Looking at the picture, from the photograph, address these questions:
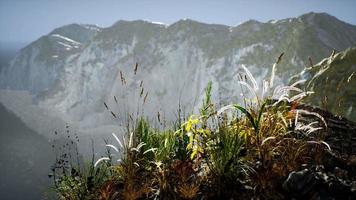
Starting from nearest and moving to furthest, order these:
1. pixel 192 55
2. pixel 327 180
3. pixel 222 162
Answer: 1. pixel 327 180
2. pixel 222 162
3. pixel 192 55

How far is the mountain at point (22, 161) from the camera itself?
109500 millimetres

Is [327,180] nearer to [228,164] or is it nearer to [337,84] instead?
[228,164]

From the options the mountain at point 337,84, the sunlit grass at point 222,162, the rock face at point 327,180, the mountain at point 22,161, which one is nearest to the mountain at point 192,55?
the mountain at point 22,161

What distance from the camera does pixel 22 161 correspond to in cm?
13425

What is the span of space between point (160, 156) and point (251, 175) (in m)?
1.30

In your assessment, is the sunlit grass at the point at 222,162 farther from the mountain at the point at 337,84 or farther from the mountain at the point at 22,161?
the mountain at the point at 22,161

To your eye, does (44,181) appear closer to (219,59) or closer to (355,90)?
(219,59)

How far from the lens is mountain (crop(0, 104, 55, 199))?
10950 centimetres

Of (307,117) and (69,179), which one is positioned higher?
(307,117)

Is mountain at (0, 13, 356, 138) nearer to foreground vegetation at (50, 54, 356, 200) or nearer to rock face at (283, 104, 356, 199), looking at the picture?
foreground vegetation at (50, 54, 356, 200)

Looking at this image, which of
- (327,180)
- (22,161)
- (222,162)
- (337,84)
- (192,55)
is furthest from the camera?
(192,55)

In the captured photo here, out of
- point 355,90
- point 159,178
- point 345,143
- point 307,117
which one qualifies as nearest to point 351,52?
point 355,90

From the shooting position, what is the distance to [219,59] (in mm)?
159250

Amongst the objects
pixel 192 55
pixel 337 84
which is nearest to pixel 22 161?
pixel 192 55
